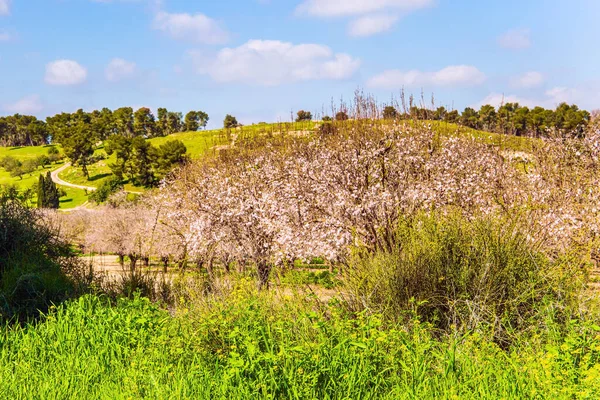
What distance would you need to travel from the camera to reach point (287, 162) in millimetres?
24297

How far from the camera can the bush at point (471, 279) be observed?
6.38 m

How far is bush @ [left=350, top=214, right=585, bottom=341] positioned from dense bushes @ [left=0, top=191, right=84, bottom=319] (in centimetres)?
543

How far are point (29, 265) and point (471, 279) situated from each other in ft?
27.7

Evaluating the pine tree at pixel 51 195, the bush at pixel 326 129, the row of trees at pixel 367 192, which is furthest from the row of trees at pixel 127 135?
the row of trees at pixel 367 192

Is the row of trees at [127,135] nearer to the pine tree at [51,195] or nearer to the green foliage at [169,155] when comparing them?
the green foliage at [169,155]

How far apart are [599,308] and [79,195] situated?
8533 centimetres

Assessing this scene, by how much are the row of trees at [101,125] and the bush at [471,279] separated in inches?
4696

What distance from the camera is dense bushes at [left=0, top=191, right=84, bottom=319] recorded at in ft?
27.4

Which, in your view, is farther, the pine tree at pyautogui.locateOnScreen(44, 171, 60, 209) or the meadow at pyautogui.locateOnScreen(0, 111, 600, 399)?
the pine tree at pyautogui.locateOnScreen(44, 171, 60, 209)

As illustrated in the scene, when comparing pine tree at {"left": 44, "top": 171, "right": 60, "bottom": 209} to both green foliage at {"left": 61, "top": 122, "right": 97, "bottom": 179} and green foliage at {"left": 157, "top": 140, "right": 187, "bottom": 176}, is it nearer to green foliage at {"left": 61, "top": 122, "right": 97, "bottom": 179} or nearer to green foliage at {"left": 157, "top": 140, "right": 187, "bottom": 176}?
green foliage at {"left": 157, "top": 140, "right": 187, "bottom": 176}

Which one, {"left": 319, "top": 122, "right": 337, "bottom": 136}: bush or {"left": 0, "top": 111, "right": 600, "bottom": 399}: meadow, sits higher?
{"left": 319, "top": 122, "right": 337, "bottom": 136}: bush

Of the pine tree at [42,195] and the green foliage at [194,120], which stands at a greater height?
the green foliage at [194,120]

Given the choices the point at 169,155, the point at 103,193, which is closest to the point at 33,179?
the point at 169,155

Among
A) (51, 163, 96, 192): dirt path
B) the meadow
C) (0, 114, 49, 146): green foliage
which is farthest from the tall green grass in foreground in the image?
(0, 114, 49, 146): green foliage
